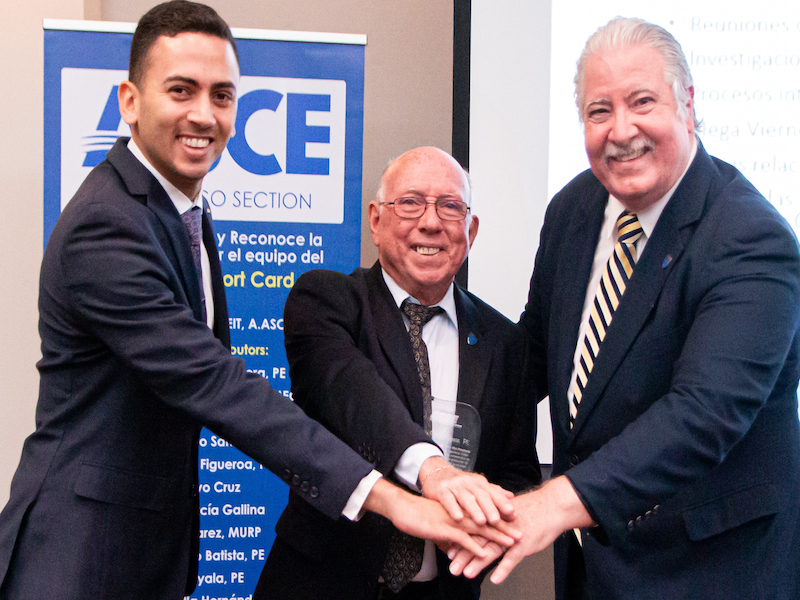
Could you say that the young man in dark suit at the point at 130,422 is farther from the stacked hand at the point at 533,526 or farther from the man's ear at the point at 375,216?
the man's ear at the point at 375,216

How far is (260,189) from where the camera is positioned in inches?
115

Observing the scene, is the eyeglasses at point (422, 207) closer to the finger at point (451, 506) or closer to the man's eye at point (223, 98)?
the man's eye at point (223, 98)

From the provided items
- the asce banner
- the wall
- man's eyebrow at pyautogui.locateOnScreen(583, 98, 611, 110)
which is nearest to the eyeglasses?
man's eyebrow at pyautogui.locateOnScreen(583, 98, 611, 110)

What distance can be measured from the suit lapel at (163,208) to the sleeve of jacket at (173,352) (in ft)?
0.22

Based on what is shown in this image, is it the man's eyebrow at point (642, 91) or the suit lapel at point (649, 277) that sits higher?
the man's eyebrow at point (642, 91)

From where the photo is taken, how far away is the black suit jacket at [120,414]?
1.54 m

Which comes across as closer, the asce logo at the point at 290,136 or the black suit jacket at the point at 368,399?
the black suit jacket at the point at 368,399

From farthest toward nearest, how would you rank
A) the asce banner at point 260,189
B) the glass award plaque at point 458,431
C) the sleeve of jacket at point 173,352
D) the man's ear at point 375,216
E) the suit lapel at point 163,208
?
the asce banner at point 260,189 < the man's ear at point 375,216 < the glass award plaque at point 458,431 < the suit lapel at point 163,208 < the sleeve of jacket at point 173,352

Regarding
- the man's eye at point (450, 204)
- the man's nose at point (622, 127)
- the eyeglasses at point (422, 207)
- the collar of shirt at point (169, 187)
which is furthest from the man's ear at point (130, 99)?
the man's nose at point (622, 127)

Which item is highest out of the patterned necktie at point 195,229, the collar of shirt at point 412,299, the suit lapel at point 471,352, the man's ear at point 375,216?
the man's ear at point 375,216

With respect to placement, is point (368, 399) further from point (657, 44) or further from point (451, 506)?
point (657, 44)

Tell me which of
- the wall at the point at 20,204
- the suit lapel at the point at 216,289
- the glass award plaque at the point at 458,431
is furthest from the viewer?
the wall at the point at 20,204

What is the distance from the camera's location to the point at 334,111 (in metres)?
2.92

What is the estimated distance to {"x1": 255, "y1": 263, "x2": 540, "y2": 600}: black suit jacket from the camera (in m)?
1.79
